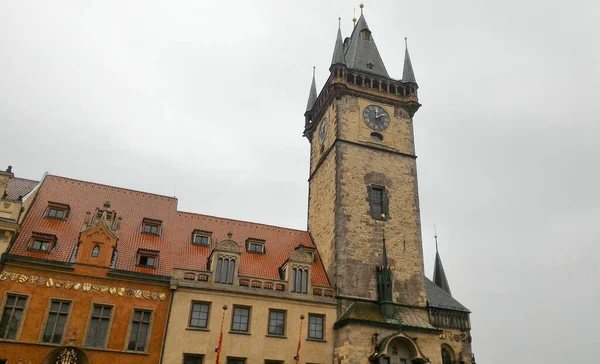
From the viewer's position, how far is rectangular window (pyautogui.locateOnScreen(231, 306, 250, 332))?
27297 mm

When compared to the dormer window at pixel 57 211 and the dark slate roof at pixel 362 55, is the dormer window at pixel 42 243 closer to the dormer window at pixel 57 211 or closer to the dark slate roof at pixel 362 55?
the dormer window at pixel 57 211

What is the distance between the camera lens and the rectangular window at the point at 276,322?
91.3 feet

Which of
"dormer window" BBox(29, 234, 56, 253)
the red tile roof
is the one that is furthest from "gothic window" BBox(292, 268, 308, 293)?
"dormer window" BBox(29, 234, 56, 253)

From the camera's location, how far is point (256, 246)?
107 ft

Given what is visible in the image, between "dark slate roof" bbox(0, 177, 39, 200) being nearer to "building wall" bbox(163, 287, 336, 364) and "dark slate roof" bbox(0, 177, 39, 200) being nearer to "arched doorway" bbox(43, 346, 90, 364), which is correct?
"arched doorway" bbox(43, 346, 90, 364)

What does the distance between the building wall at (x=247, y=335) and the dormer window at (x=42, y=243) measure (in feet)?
23.1

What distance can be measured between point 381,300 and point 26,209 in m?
20.9

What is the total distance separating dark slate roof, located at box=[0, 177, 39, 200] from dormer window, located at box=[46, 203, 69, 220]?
2945mm

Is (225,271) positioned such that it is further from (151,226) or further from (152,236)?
(151,226)

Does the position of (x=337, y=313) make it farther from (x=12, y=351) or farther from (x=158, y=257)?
(x=12, y=351)

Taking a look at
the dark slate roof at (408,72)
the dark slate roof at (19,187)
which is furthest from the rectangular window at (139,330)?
the dark slate roof at (408,72)

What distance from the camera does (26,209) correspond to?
28.3 metres

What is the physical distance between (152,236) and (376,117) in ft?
58.3

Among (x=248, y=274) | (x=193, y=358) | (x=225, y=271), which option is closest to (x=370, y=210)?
(x=248, y=274)
